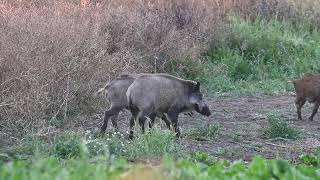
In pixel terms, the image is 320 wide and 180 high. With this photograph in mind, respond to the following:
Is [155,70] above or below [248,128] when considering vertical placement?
above

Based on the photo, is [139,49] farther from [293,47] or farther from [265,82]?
[293,47]

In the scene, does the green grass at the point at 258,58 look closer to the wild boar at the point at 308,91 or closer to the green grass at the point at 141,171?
the wild boar at the point at 308,91

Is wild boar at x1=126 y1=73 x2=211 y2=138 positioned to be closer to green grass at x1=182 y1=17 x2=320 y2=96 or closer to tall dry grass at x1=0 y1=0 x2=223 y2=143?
tall dry grass at x1=0 y1=0 x2=223 y2=143

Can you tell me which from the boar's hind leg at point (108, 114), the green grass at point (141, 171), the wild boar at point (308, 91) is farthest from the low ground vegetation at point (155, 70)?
the wild boar at point (308, 91)

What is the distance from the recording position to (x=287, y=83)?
58.7 ft

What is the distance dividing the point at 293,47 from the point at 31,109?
10.9 m

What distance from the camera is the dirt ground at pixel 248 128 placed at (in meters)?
10.7

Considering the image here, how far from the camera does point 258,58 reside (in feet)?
63.8

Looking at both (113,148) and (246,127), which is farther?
(246,127)

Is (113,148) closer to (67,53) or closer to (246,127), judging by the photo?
(67,53)

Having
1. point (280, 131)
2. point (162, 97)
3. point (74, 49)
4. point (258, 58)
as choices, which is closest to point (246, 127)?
point (280, 131)

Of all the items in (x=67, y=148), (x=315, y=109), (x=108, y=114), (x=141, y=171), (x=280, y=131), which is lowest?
(x=315, y=109)

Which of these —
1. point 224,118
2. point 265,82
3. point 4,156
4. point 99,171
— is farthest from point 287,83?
point 99,171

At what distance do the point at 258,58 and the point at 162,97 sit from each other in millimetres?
8157
